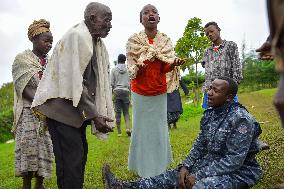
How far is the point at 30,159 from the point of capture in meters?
5.06

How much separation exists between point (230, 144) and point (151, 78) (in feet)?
4.59

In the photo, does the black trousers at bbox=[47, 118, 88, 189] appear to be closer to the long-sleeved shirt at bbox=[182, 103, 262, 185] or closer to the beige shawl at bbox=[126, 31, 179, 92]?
the long-sleeved shirt at bbox=[182, 103, 262, 185]

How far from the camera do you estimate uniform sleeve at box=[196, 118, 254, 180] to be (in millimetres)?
4078

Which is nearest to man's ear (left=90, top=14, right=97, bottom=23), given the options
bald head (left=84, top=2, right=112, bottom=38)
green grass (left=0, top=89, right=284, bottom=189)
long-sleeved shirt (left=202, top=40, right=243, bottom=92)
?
bald head (left=84, top=2, right=112, bottom=38)

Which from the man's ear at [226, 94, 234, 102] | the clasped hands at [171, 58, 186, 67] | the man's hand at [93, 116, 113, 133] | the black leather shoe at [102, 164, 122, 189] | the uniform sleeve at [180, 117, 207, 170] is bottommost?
the black leather shoe at [102, 164, 122, 189]

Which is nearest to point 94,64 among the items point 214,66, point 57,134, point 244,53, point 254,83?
point 57,134

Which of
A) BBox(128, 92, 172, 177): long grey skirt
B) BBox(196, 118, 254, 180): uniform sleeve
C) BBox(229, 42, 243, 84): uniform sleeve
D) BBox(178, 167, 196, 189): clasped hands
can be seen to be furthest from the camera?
BBox(229, 42, 243, 84): uniform sleeve

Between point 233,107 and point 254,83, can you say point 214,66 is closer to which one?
point 233,107

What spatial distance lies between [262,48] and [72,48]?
179cm

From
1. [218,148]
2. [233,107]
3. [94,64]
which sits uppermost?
[94,64]

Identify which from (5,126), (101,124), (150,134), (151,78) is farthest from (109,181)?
(5,126)

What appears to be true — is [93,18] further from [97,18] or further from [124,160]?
[124,160]

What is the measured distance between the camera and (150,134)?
534 cm

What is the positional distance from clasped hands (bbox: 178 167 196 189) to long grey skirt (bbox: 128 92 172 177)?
920 mm
